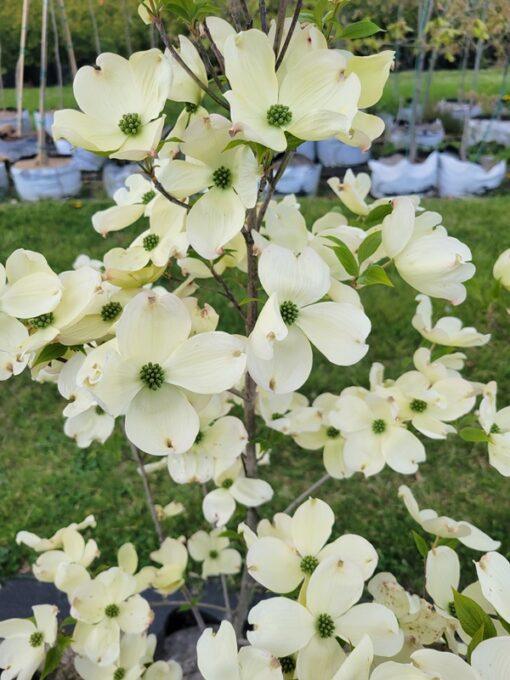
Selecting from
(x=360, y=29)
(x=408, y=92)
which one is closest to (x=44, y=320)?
(x=360, y=29)

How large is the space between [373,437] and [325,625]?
11.7 inches

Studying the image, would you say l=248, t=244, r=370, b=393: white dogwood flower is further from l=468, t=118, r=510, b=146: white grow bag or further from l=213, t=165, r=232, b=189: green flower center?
l=468, t=118, r=510, b=146: white grow bag

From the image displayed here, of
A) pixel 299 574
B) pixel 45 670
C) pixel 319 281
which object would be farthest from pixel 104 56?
pixel 45 670

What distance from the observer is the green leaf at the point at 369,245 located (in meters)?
0.61

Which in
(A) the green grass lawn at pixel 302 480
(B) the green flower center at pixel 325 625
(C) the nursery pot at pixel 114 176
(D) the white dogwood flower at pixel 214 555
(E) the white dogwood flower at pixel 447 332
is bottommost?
(A) the green grass lawn at pixel 302 480

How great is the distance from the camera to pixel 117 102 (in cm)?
58

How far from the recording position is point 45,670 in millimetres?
743

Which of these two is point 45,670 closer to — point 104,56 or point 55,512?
Answer: point 104,56

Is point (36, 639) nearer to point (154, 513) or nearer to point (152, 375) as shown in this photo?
point (154, 513)

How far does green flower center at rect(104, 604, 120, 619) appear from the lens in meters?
0.82

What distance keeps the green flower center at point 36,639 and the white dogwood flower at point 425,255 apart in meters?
0.62

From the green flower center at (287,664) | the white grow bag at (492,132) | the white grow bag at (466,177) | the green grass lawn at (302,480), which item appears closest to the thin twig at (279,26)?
the green flower center at (287,664)

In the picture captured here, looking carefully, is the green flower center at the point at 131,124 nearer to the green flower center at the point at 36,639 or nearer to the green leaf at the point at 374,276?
the green leaf at the point at 374,276

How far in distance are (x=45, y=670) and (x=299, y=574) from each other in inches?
13.8
